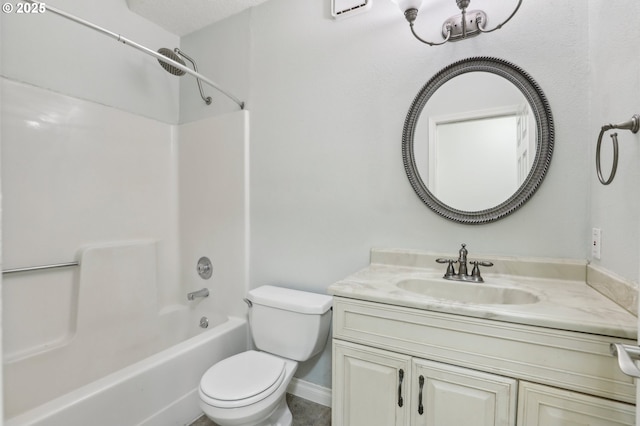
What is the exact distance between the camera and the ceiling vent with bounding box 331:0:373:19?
1.69 metres

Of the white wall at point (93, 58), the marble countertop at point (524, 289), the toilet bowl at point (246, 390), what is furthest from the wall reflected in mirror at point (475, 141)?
the white wall at point (93, 58)

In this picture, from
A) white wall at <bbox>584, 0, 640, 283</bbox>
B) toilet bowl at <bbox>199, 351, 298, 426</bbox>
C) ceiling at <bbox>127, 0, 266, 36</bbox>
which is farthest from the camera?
ceiling at <bbox>127, 0, 266, 36</bbox>

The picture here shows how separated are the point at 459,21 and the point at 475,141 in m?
0.57

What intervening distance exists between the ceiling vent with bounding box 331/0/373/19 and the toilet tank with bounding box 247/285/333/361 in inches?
62.5

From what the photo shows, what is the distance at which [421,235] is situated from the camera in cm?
159

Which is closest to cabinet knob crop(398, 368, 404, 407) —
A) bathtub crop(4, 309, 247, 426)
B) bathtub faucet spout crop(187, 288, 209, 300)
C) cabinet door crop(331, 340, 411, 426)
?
cabinet door crop(331, 340, 411, 426)

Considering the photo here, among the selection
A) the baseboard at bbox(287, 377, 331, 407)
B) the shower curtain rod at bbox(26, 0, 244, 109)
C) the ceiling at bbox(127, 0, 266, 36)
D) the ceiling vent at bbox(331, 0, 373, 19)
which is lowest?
the baseboard at bbox(287, 377, 331, 407)

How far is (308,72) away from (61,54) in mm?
1462

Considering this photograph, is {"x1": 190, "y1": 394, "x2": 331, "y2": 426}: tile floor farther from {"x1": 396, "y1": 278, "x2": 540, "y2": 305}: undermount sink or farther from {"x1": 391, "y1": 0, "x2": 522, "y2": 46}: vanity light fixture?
{"x1": 391, "y1": 0, "x2": 522, "y2": 46}: vanity light fixture

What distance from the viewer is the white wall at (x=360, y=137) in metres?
1.32

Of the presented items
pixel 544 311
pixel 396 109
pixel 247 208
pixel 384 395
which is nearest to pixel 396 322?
pixel 384 395

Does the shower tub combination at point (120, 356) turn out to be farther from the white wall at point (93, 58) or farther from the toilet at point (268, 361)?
the white wall at point (93, 58)

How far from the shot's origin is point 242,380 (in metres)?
1.40

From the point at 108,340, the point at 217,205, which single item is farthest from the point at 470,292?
the point at 108,340
